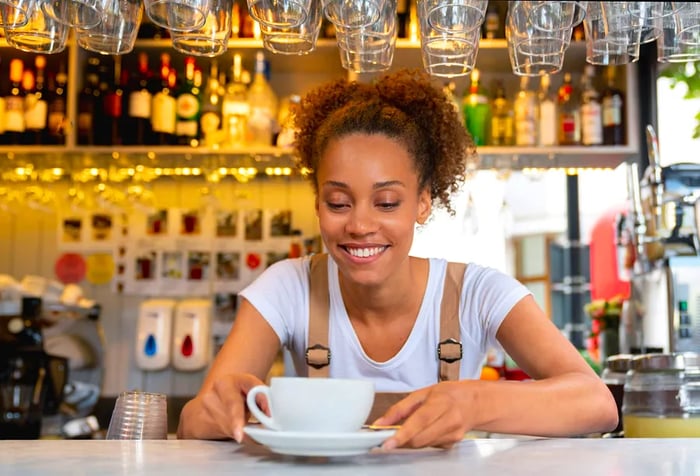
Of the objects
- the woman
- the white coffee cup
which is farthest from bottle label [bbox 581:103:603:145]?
the white coffee cup

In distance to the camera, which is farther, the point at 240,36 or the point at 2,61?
the point at 2,61

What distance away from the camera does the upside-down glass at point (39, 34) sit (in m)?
1.10

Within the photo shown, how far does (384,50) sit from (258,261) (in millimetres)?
2322

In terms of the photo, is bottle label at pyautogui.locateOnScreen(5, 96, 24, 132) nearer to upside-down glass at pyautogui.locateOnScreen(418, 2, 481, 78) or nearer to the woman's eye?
the woman's eye

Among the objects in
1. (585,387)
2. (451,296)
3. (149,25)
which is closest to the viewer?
(585,387)

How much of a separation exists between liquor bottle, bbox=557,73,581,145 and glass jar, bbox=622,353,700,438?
1.94 metres

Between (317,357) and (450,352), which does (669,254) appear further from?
(317,357)

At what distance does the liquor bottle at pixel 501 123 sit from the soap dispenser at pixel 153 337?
1.37 metres

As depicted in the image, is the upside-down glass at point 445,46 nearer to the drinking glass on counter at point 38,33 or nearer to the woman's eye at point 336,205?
the woman's eye at point 336,205

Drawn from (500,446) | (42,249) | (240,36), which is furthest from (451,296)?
(42,249)

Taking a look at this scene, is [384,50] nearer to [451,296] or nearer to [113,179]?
[451,296]

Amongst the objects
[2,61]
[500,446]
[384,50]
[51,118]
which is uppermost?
[2,61]

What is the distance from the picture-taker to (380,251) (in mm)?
1442

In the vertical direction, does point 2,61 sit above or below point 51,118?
above
